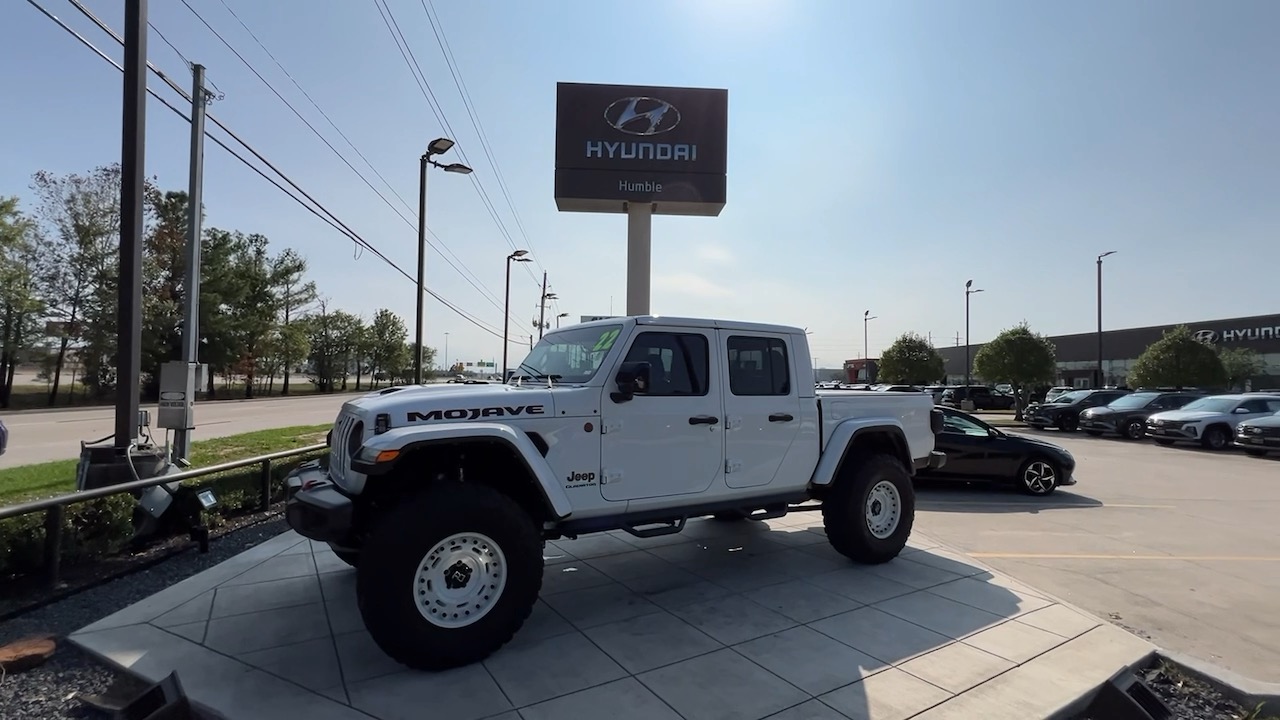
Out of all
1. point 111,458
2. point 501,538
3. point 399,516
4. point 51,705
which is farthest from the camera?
point 111,458

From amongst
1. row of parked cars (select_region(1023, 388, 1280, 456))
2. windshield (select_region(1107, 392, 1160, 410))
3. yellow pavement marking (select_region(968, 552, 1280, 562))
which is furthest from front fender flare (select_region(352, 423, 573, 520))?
windshield (select_region(1107, 392, 1160, 410))

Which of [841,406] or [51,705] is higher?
[841,406]

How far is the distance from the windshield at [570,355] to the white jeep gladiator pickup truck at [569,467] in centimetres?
2

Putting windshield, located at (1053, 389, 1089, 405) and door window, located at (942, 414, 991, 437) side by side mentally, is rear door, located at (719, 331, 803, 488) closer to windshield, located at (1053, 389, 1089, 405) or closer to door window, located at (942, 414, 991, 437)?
door window, located at (942, 414, 991, 437)

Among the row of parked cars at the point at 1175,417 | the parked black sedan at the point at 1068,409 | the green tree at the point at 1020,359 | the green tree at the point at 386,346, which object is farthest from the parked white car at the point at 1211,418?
the green tree at the point at 386,346

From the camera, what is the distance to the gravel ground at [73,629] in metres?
3.32

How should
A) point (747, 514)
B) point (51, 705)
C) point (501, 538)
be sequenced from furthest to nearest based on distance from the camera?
1. point (747, 514)
2. point (501, 538)
3. point (51, 705)

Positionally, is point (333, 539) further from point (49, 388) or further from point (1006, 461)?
point (49, 388)

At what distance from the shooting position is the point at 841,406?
569cm

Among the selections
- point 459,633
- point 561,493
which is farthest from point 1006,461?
point 459,633

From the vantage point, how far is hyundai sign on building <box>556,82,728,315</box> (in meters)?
17.8

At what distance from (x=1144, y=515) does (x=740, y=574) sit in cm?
656

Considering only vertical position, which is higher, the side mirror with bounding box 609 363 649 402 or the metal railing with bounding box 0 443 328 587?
the side mirror with bounding box 609 363 649 402

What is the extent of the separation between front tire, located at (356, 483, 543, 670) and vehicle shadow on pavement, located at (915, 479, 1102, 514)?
22.7 feet
